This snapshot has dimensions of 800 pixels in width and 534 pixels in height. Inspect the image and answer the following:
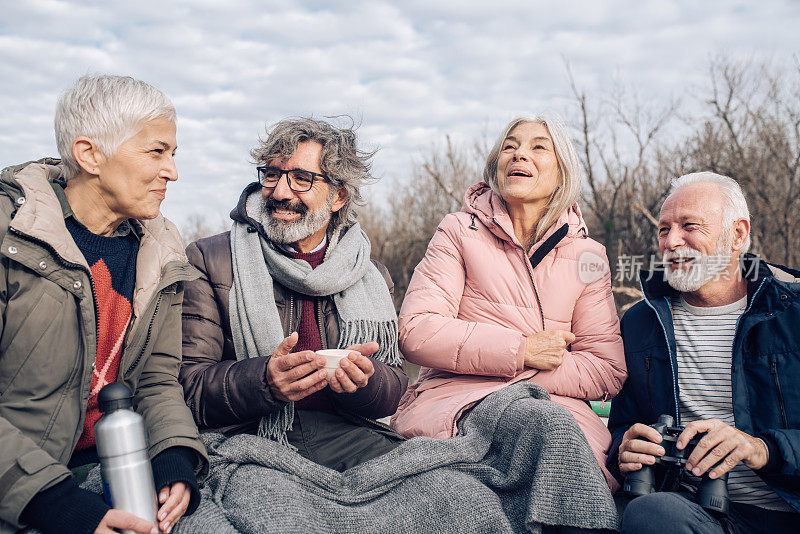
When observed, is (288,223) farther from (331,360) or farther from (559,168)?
(559,168)

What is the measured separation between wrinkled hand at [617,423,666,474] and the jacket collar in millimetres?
1113

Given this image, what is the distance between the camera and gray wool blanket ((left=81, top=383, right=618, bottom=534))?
218 centimetres

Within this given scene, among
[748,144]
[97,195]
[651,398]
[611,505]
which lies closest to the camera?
[611,505]

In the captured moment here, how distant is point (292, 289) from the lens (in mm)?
2938

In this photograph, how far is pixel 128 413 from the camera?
194 cm

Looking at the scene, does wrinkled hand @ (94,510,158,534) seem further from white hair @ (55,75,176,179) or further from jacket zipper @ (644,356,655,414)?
jacket zipper @ (644,356,655,414)

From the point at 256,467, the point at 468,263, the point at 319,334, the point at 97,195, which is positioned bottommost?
the point at 256,467

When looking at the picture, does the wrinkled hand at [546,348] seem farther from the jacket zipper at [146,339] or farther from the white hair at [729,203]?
the jacket zipper at [146,339]

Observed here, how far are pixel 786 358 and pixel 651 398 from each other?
21.5 inches

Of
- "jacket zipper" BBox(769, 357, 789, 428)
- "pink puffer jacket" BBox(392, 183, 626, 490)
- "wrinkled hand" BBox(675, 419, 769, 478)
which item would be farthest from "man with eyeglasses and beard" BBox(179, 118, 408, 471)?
"jacket zipper" BBox(769, 357, 789, 428)

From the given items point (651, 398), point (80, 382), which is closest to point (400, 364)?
point (651, 398)

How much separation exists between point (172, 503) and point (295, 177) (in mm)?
1526

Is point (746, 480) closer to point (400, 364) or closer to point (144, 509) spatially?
point (400, 364)

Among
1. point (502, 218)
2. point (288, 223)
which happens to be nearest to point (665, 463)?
point (502, 218)
